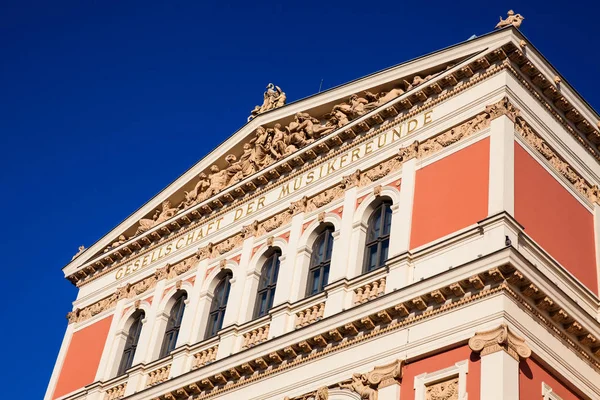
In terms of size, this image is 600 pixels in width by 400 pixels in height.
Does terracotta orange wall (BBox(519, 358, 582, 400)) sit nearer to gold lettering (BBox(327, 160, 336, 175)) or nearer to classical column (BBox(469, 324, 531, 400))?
classical column (BBox(469, 324, 531, 400))

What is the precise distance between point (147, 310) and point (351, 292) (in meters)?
8.57

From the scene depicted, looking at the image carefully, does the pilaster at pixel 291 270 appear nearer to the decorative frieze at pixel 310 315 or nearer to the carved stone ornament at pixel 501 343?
the decorative frieze at pixel 310 315

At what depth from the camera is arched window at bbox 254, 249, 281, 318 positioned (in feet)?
84.5

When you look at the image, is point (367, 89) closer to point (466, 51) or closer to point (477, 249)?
point (466, 51)

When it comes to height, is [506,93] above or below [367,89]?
below

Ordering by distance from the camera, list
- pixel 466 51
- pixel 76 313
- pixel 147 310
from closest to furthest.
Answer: pixel 466 51 → pixel 147 310 → pixel 76 313

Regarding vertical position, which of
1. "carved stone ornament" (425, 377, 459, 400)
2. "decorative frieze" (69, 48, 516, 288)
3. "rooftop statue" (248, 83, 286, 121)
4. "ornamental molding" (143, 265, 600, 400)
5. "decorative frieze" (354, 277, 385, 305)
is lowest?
"carved stone ornament" (425, 377, 459, 400)

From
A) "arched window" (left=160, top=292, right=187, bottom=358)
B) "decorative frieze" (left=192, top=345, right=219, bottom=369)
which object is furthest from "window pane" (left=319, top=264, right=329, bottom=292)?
"arched window" (left=160, top=292, right=187, bottom=358)

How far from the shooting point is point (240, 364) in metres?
23.9

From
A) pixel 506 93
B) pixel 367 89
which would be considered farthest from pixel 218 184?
pixel 506 93

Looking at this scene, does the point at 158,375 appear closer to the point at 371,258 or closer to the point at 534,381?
the point at 371,258

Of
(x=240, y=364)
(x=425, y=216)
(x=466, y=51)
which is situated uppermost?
(x=466, y=51)

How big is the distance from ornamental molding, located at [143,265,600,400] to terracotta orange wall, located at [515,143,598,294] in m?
1.85

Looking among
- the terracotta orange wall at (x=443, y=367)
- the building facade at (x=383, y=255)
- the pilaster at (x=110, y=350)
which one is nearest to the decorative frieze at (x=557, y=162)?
the building facade at (x=383, y=255)
